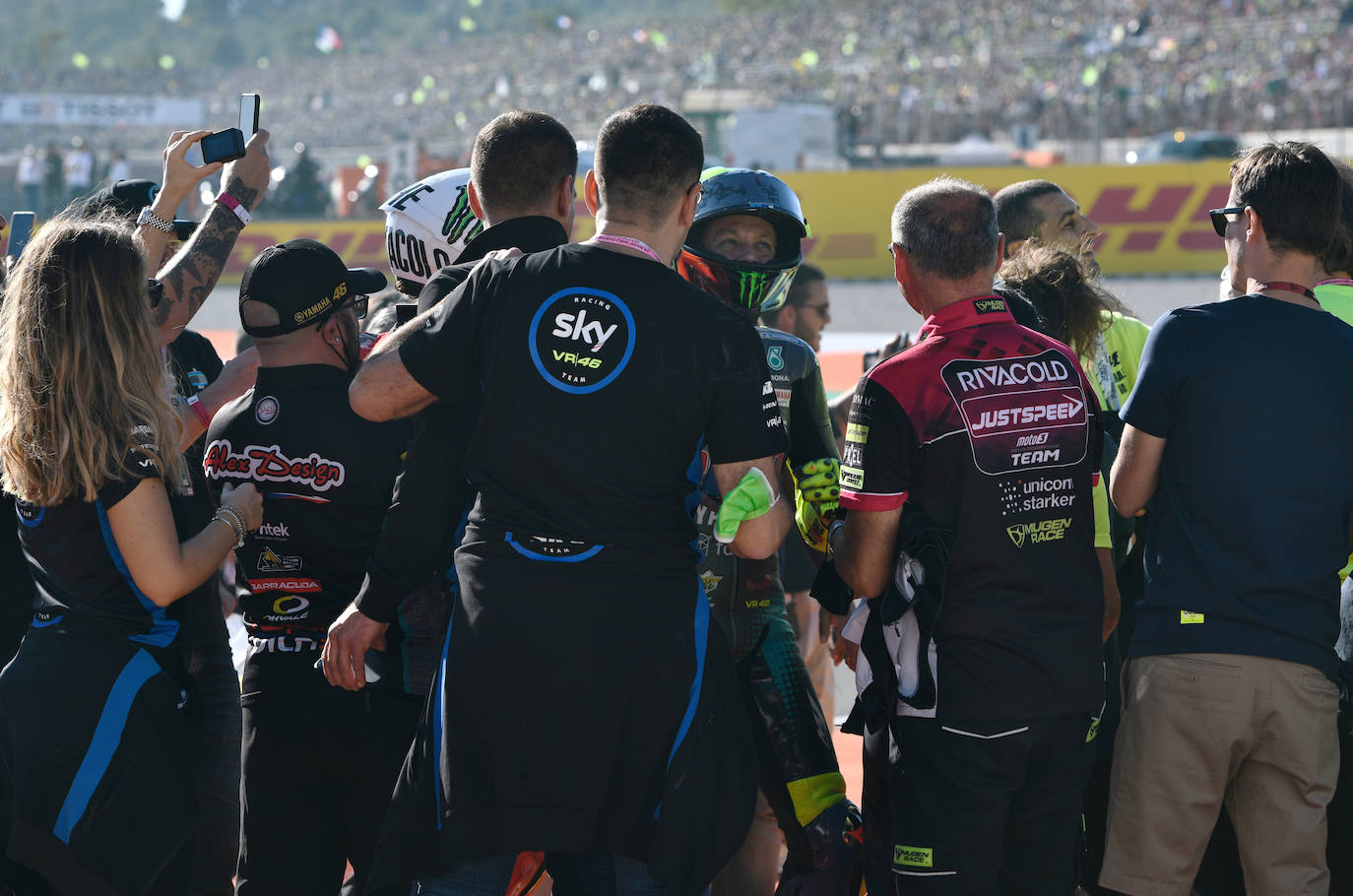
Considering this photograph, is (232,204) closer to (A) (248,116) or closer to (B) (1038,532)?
(A) (248,116)

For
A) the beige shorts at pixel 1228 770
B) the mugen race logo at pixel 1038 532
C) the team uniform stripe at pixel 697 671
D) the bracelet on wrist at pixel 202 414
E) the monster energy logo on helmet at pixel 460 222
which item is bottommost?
the beige shorts at pixel 1228 770

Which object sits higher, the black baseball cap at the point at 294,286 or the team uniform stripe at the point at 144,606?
the black baseball cap at the point at 294,286

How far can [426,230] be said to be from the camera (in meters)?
3.79

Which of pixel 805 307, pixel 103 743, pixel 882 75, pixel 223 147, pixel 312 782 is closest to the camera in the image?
pixel 103 743

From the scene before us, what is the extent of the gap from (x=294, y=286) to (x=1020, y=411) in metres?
1.72

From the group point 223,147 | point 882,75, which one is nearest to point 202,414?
point 223,147

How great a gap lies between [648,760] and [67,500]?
1.38 m

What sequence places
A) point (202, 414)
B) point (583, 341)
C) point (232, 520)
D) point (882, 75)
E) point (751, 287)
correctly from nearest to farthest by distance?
point (583, 341) < point (232, 520) < point (202, 414) < point (751, 287) < point (882, 75)

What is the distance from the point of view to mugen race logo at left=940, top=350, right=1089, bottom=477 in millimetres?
2848

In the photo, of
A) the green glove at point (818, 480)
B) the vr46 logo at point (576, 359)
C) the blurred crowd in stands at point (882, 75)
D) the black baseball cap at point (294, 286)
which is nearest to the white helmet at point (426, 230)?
the black baseball cap at point (294, 286)

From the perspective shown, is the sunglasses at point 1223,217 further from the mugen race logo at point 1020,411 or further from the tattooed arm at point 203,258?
the tattooed arm at point 203,258

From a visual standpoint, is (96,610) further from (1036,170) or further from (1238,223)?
(1036,170)

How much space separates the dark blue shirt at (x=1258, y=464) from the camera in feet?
9.89

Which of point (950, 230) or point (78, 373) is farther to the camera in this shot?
point (950, 230)
